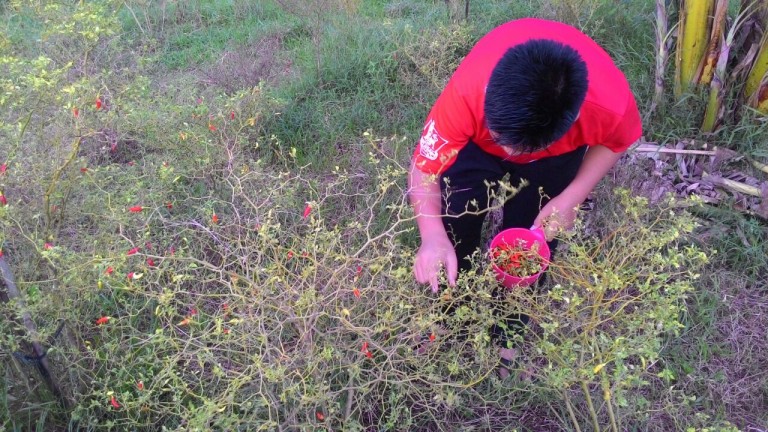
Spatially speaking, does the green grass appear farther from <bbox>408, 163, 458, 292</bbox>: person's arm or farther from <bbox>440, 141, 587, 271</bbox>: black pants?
<bbox>440, 141, 587, 271</bbox>: black pants

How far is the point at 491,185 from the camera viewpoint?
191 centimetres

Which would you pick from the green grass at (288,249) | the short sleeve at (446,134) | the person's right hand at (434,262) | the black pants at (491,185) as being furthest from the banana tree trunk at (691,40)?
the person's right hand at (434,262)

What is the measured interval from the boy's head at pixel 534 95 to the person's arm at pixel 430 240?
284 mm

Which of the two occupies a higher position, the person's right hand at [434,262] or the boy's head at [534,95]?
the boy's head at [534,95]

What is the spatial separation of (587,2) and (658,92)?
73 centimetres

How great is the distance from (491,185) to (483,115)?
9.6 inches

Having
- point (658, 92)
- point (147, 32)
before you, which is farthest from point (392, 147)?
point (147, 32)

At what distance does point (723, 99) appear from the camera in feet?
9.06

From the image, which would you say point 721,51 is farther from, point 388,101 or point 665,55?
point 388,101

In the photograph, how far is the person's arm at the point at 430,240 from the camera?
1.76 meters

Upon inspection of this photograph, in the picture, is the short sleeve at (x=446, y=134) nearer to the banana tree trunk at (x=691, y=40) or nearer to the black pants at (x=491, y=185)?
→ the black pants at (x=491, y=185)

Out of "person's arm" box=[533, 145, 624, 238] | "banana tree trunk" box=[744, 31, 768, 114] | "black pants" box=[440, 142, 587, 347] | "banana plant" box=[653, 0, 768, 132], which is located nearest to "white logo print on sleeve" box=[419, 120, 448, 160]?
"black pants" box=[440, 142, 587, 347]

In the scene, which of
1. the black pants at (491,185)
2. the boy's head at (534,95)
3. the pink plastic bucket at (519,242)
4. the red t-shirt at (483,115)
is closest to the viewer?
the boy's head at (534,95)

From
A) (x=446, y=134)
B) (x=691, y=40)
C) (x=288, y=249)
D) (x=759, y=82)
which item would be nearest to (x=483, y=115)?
(x=446, y=134)
